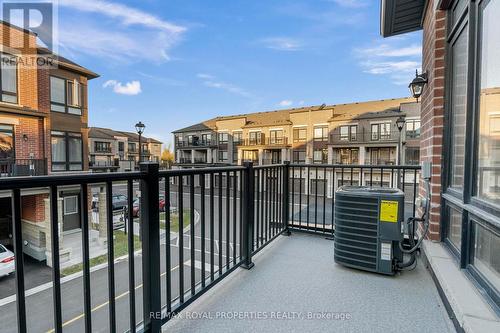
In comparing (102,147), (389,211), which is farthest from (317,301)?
(102,147)

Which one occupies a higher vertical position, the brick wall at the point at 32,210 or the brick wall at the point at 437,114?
the brick wall at the point at 437,114

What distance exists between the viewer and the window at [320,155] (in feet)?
62.5

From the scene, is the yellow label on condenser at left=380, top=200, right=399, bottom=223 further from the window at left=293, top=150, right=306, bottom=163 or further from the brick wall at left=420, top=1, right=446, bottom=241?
the window at left=293, top=150, right=306, bottom=163

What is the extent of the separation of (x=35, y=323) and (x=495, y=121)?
6.32m

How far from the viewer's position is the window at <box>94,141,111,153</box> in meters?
25.0

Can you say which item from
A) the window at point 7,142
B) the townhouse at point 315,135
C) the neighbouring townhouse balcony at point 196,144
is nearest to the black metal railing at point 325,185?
the window at point 7,142

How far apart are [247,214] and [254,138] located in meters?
20.3

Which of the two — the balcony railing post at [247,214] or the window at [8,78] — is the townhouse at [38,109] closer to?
the window at [8,78]

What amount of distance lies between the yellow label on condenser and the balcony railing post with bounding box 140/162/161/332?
1698 mm

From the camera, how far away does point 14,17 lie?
8039mm

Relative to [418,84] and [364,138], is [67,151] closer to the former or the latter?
[418,84]

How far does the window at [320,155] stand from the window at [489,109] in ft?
59.5

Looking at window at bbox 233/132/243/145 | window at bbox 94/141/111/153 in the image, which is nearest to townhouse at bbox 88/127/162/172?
window at bbox 94/141/111/153

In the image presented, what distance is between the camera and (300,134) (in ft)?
66.0
